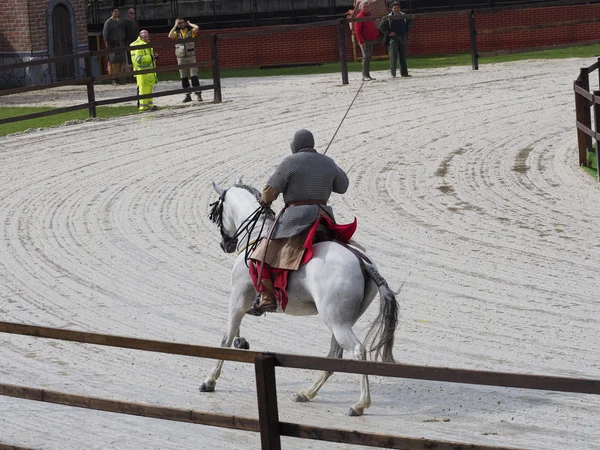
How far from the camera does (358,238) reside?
→ 43.5 ft

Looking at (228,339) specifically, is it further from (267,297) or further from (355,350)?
(355,350)

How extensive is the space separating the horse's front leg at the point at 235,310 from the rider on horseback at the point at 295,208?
173mm

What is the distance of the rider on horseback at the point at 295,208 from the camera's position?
8.05 metres

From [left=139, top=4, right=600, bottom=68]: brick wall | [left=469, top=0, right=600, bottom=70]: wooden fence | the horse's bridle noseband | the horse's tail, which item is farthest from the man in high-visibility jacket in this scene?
the horse's tail

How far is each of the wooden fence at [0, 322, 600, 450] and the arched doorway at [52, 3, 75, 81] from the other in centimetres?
2740

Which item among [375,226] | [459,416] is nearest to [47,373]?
[459,416]

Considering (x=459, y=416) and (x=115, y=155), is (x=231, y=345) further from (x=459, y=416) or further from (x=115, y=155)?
(x=115, y=155)

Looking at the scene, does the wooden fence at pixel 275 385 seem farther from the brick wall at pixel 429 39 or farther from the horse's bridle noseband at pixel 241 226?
the brick wall at pixel 429 39

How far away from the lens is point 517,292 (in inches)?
421

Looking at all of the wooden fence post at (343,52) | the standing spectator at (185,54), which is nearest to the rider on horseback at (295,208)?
the wooden fence post at (343,52)

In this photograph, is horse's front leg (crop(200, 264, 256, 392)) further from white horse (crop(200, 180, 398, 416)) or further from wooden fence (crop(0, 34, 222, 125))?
wooden fence (crop(0, 34, 222, 125))

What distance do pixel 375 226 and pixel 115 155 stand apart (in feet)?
25.4

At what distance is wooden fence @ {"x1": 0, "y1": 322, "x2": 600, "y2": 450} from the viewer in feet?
16.5

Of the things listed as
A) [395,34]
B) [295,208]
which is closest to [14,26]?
[395,34]
